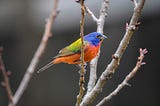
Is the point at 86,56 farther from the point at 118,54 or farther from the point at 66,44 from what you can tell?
the point at 66,44

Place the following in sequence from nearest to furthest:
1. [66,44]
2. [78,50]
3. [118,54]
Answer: [118,54] < [78,50] < [66,44]

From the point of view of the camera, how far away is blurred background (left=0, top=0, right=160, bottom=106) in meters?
9.16

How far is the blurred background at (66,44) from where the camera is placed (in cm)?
916

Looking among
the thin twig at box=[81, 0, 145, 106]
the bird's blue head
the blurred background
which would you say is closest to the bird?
the bird's blue head

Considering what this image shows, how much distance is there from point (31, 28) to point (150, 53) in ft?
8.21

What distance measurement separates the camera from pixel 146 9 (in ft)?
30.5

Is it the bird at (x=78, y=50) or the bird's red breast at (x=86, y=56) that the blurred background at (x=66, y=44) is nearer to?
the bird at (x=78, y=50)

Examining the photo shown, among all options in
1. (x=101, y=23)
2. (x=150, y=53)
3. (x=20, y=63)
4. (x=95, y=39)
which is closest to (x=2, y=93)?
(x=20, y=63)

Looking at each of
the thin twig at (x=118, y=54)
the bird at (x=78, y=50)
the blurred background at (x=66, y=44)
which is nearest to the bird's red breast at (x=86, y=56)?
the bird at (x=78, y=50)

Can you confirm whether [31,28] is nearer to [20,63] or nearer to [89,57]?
[20,63]

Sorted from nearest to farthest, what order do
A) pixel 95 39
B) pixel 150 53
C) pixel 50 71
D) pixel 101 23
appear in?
pixel 101 23 → pixel 95 39 → pixel 150 53 → pixel 50 71

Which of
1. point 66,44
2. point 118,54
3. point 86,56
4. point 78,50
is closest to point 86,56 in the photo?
point 86,56

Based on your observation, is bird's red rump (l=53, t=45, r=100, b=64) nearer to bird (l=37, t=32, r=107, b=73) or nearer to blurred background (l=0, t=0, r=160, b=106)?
bird (l=37, t=32, r=107, b=73)

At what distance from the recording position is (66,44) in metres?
9.73
